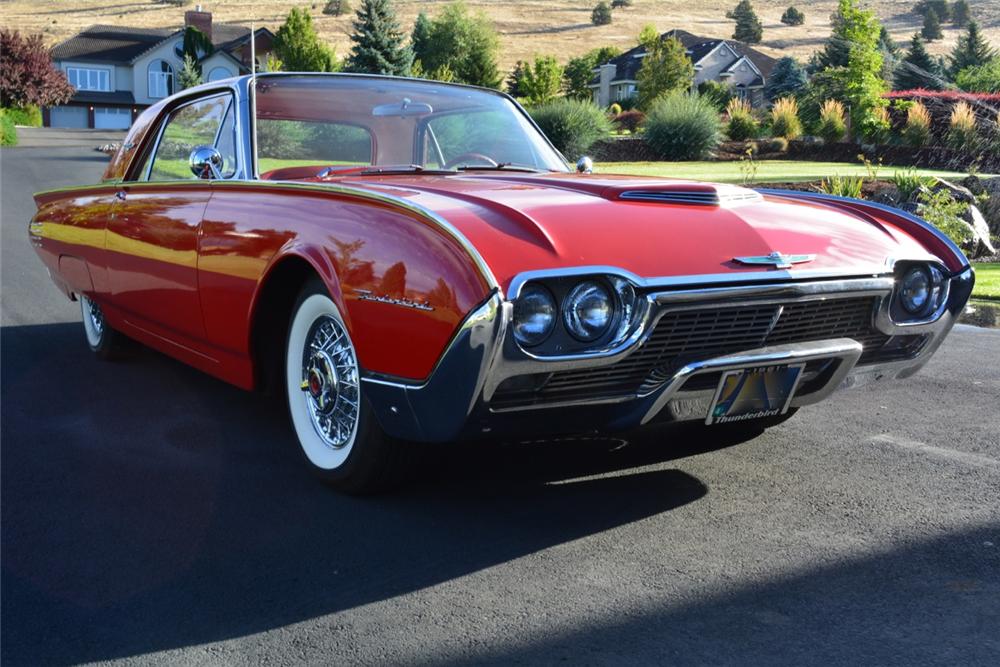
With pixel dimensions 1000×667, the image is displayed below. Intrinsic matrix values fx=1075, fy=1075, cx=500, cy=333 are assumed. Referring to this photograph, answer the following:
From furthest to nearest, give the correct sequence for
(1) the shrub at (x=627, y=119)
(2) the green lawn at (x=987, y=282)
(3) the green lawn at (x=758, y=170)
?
(1) the shrub at (x=627, y=119), (3) the green lawn at (x=758, y=170), (2) the green lawn at (x=987, y=282)

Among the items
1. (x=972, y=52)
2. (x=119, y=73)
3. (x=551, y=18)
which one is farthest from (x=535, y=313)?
(x=551, y=18)

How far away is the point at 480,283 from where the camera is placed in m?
2.73

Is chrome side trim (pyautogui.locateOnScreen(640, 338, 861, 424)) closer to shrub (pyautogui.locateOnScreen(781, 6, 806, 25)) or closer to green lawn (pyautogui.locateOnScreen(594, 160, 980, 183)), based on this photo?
green lawn (pyautogui.locateOnScreen(594, 160, 980, 183))

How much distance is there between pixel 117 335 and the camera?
5.67 m

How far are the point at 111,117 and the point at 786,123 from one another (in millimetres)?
54691

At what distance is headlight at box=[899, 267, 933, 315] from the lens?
11.6 ft

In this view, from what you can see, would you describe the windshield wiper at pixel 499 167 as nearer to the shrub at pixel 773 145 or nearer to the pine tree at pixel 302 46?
the shrub at pixel 773 145

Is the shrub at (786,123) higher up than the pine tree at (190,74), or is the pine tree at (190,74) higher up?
the pine tree at (190,74)

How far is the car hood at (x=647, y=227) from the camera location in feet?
9.50

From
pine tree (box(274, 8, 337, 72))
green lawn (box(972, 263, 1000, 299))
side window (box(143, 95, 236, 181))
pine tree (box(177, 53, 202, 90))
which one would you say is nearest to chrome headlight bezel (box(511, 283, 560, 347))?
side window (box(143, 95, 236, 181))

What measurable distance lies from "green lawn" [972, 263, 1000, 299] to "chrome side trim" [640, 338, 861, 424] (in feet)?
19.1

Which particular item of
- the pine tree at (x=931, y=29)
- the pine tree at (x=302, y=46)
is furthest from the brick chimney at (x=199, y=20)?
the pine tree at (x=931, y=29)

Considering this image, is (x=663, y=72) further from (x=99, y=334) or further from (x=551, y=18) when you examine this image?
(x=551, y=18)

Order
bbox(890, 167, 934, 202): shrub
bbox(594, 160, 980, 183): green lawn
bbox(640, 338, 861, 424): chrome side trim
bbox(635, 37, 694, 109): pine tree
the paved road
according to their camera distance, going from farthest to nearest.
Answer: bbox(635, 37, 694, 109): pine tree
bbox(594, 160, 980, 183): green lawn
bbox(890, 167, 934, 202): shrub
bbox(640, 338, 861, 424): chrome side trim
the paved road
